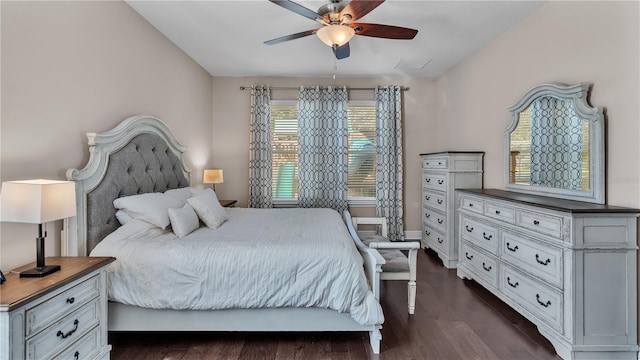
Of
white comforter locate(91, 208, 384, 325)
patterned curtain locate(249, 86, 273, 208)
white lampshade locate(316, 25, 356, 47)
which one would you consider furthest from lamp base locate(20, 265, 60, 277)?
A: patterned curtain locate(249, 86, 273, 208)

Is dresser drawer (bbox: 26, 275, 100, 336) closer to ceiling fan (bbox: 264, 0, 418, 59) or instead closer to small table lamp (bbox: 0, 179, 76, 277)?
small table lamp (bbox: 0, 179, 76, 277)

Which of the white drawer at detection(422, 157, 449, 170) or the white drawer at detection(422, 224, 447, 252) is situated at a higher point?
the white drawer at detection(422, 157, 449, 170)

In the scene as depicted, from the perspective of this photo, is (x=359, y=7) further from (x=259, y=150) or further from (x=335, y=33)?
(x=259, y=150)

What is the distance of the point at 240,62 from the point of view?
4090 millimetres

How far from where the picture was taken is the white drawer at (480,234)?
2.76 meters

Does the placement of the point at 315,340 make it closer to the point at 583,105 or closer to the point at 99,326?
the point at 99,326

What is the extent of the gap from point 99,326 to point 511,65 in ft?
13.4

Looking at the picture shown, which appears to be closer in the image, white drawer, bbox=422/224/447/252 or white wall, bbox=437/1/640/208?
white wall, bbox=437/1/640/208

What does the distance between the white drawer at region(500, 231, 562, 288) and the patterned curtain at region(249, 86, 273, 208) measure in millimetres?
3195

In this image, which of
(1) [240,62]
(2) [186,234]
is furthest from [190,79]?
(2) [186,234]

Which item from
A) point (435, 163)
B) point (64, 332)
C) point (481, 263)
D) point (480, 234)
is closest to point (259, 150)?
point (435, 163)

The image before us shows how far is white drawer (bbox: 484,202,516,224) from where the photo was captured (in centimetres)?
251

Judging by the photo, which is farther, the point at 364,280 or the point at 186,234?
the point at 186,234

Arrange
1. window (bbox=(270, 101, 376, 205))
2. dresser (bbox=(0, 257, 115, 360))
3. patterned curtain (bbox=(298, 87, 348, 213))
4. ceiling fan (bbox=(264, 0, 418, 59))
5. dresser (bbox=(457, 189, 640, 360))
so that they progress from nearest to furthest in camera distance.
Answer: dresser (bbox=(0, 257, 115, 360)) → dresser (bbox=(457, 189, 640, 360)) → ceiling fan (bbox=(264, 0, 418, 59)) → patterned curtain (bbox=(298, 87, 348, 213)) → window (bbox=(270, 101, 376, 205))
